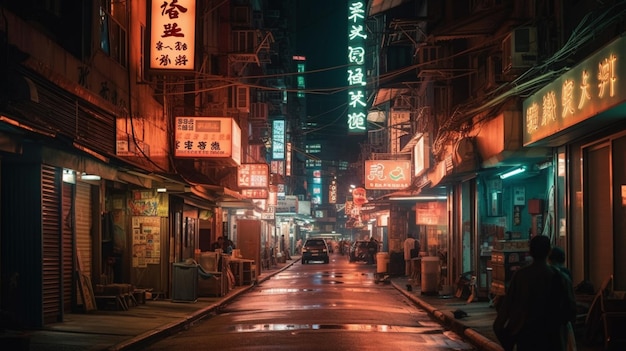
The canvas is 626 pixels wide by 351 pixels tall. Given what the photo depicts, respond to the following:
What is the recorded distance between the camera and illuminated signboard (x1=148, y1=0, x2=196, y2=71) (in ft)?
67.3

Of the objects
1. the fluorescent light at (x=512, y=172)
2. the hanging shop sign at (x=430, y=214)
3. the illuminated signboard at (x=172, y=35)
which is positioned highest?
the illuminated signboard at (x=172, y=35)

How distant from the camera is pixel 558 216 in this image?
54.6 feet

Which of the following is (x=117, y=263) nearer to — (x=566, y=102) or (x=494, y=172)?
(x=494, y=172)

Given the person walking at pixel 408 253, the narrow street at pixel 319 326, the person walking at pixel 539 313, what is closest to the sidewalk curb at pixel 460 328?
the narrow street at pixel 319 326

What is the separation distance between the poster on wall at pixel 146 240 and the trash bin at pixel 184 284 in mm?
893

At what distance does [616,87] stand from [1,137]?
9.12m

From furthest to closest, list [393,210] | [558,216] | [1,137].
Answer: [393,210]
[558,216]
[1,137]

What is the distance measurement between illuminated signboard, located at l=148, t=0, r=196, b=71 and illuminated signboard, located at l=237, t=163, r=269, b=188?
1795cm

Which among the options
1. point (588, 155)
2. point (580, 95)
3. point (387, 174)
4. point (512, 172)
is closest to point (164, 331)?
point (588, 155)

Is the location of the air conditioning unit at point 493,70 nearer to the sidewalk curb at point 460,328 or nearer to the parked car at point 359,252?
the sidewalk curb at point 460,328

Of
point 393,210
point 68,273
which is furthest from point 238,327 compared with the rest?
point 393,210

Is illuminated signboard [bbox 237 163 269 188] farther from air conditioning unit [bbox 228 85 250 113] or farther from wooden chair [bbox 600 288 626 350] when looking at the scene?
wooden chair [bbox 600 288 626 350]

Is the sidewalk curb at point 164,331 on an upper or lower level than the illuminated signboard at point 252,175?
lower

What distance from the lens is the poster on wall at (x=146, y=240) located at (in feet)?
75.9
